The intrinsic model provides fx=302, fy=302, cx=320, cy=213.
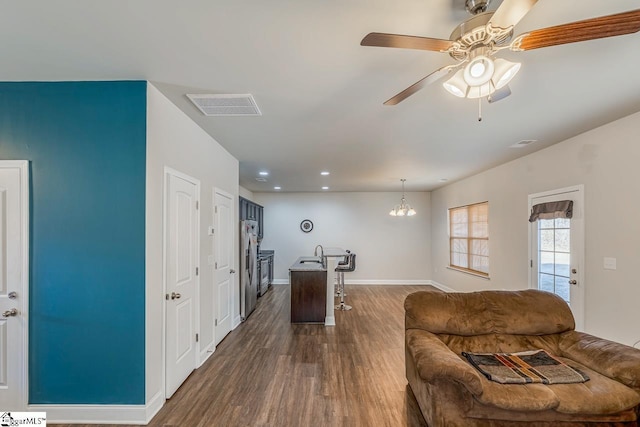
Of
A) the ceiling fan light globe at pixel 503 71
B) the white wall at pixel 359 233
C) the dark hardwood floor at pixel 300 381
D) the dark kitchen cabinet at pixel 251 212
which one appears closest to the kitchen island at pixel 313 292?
the dark hardwood floor at pixel 300 381

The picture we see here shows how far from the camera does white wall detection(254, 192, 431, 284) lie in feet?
27.8

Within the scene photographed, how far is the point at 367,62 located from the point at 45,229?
276 cm

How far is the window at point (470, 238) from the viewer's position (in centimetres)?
602

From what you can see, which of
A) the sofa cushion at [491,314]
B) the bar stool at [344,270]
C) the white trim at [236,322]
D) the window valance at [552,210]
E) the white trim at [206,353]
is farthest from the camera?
the bar stool at [344,270]

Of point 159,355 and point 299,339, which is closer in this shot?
point 159,355

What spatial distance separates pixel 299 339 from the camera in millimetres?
4277

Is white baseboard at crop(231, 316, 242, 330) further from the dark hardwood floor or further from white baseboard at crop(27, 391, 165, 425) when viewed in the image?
white baseboard at crop(27, 391, 165, 425)

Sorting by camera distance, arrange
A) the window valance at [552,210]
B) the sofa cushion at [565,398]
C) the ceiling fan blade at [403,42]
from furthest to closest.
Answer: the window valance at [552,210] → the sofa cushion at [565,398] → the ceiling fan blade at [403,42]

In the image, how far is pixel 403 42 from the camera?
1.38 metres

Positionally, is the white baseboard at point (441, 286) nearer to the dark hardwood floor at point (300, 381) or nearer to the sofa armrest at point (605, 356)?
the dark hardwood floor at point (300, 381)

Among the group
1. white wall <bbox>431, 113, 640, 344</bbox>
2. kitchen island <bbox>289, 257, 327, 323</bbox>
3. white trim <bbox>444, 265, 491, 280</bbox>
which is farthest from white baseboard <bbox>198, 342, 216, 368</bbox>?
white trim <bbox>444, 265, 491, 280</bbox>

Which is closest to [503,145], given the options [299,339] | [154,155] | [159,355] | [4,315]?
[299,339]

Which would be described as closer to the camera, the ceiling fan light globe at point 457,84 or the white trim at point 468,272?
the ceiling fan light globe at point 457,84

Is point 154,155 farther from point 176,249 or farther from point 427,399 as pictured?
point 427,399
